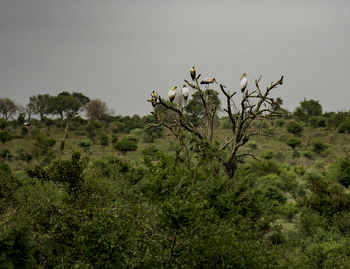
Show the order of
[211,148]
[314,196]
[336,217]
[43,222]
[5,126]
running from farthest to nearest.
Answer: [5,126]
[314,196]
[336,217]
[43,222]
[211,148]

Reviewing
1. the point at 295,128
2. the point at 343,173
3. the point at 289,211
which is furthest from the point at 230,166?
the point at 295,128

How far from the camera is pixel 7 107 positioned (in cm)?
5953

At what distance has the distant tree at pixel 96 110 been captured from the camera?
2140 inches

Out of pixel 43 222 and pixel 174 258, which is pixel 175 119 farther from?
pixel 174 258

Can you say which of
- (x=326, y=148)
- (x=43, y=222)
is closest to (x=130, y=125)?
(x=326, y=148)

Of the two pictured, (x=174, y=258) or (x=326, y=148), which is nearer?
(x=174, y=258)

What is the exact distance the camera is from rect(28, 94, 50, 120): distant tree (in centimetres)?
5603

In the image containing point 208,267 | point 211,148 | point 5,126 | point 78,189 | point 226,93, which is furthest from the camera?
point 5,126

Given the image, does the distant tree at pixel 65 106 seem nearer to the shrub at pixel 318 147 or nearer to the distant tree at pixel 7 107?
the distant tree at pixel 7 107

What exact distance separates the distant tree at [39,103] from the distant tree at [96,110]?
6.66m

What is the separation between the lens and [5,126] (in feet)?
148

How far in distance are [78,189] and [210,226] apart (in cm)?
511

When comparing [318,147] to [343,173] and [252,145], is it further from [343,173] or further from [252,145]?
[343,173]

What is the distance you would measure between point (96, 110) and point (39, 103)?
9.20m
